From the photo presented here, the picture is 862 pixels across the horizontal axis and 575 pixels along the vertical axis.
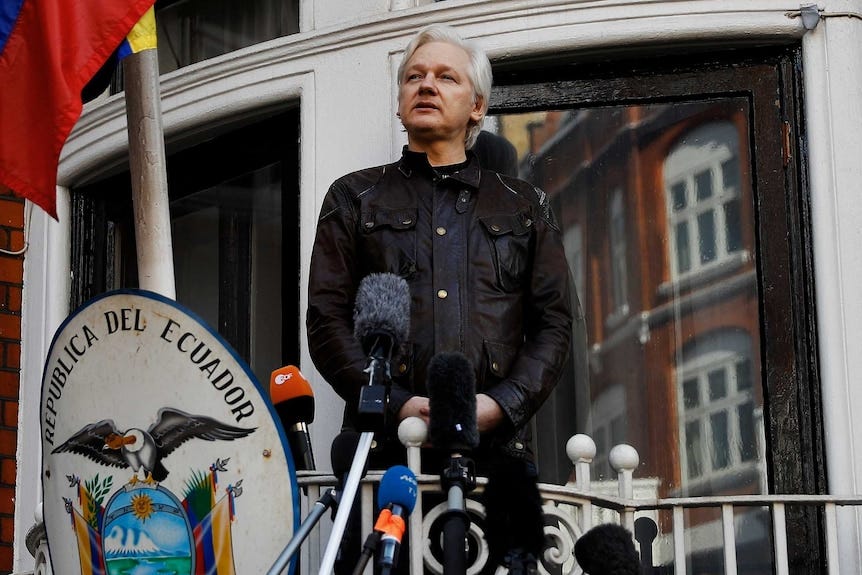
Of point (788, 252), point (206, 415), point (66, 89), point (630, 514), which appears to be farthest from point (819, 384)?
point (66, 89)

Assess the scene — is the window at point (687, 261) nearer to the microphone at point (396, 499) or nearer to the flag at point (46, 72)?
the flag at point (46, 72)

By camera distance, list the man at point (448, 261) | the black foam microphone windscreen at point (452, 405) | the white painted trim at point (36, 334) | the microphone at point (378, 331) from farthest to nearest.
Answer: the white painted trim at point (36, 334)
the man at point (448, 261)
the black foam microphone windscreen at point (452, 405)
the microphone at point (378, 331)

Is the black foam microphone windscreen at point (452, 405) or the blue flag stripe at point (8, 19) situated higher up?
the blue flag stripe at point (8, 19)

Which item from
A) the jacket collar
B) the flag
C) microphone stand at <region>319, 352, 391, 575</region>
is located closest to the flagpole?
the flag

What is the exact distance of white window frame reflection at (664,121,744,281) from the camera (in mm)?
6484

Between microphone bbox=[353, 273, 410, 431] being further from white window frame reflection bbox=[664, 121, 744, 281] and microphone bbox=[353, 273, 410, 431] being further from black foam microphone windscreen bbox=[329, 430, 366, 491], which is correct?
white window frame reflection bbox=[664, 121, 744, 281]

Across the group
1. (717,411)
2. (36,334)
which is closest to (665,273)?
(717,411)

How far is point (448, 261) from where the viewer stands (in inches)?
225

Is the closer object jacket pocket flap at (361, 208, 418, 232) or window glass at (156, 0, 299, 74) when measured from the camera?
jacket pocket flap at (361, 208, 418, 232)

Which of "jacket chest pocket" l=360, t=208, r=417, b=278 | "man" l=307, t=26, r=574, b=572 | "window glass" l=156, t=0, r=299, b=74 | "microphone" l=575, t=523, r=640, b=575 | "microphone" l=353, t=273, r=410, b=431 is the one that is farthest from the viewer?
"window glass" l=156, t=0, r=299, b=74

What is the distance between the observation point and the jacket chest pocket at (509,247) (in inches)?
227

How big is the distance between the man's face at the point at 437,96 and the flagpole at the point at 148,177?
0.80 metres

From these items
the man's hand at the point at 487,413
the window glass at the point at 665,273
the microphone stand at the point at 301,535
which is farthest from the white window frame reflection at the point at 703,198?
the microphone stand at the point at 301,535

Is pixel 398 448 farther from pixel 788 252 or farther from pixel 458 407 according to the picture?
pixel 788 252
